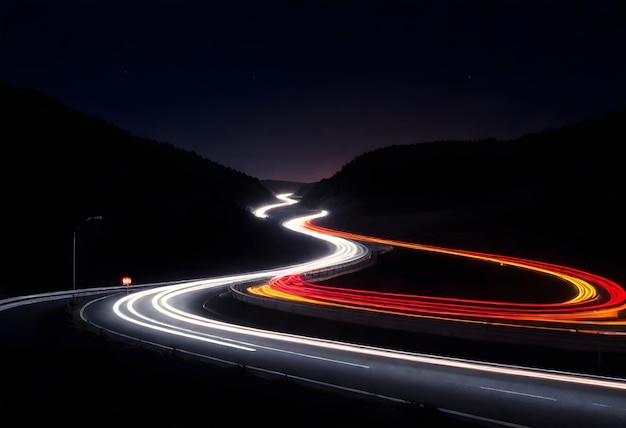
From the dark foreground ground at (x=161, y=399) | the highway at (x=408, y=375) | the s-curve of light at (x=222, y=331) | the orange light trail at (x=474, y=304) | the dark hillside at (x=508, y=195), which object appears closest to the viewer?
the dark foreground ground at (x=161, y=399)

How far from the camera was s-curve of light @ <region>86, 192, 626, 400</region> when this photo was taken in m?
16.6

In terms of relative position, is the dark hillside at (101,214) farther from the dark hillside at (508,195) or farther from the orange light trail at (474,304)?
the orange light trail at (474,304)

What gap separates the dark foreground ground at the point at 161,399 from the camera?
10.5 metres

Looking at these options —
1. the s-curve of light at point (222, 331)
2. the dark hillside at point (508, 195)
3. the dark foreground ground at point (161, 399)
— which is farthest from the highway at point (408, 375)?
the dark hillside at point (508, 195)

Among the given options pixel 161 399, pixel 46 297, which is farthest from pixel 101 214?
pixel 161 399

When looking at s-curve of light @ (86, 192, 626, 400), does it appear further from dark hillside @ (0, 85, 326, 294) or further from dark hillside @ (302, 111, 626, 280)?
dark hillside @ (302, 111, 626, 280)

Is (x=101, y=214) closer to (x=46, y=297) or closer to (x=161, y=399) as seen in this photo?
(x=46, y=297)

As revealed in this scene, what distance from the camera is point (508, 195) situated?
4850 inches

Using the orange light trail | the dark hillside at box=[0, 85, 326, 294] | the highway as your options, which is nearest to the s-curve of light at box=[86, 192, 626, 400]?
the highway

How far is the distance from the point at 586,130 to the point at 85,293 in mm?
136583

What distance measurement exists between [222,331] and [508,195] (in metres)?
107

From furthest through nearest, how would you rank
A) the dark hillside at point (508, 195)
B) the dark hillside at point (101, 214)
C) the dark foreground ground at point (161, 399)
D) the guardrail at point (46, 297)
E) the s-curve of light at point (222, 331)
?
the dark hillside at point (508, 195), the dark hillside at point (101, 214), the guardrail at point (46, 297), the s-curve of light at point (222, 331), the dark foreground ground at point (161, 399)

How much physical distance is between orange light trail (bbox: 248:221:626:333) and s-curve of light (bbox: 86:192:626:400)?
5186 mm

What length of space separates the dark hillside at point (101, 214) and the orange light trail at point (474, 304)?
27.8 meters
